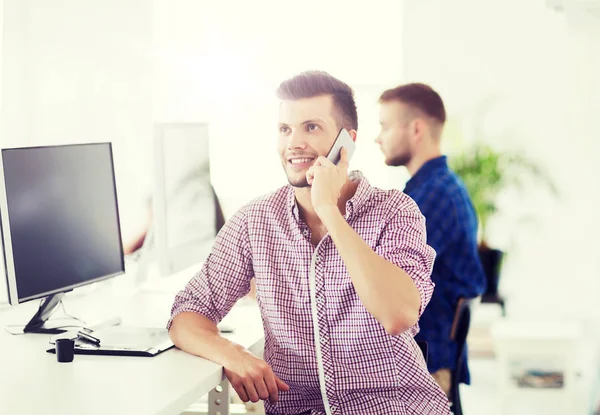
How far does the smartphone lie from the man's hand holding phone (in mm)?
34

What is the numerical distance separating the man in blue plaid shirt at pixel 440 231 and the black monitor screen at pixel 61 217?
3.59 feet

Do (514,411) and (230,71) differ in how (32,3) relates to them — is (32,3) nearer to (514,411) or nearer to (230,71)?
(230,71)

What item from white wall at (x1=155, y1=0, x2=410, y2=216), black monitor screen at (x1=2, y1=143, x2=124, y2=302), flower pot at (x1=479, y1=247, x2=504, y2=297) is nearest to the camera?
black monitor screen at (x1=2, y1=143, x2=124, y2=302)

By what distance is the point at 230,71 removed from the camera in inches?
194

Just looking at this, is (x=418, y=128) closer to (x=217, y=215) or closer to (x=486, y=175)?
(x=217, y=215)

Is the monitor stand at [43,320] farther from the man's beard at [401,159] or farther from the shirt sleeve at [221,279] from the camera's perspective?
the man's beard at [401,159]

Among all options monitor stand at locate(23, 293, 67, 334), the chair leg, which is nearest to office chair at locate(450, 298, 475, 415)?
the chair leg

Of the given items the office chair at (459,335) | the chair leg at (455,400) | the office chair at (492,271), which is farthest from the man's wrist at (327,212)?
the office chair at (492,271)

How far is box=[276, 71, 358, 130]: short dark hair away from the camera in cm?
210

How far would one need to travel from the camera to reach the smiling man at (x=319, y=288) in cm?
185

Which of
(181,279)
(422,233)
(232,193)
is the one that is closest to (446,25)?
(232,193)

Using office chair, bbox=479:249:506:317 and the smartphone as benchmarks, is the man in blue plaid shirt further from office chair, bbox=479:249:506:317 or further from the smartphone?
office chair, bbox=479:249:506:317

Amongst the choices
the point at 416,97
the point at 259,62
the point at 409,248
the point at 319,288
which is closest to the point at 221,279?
the point at 319,288

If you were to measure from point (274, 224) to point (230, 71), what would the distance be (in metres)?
3.02
